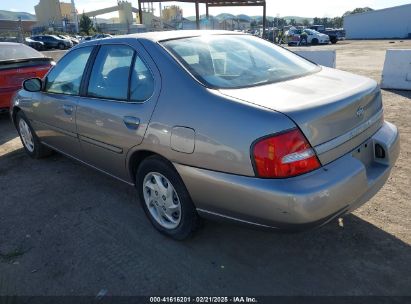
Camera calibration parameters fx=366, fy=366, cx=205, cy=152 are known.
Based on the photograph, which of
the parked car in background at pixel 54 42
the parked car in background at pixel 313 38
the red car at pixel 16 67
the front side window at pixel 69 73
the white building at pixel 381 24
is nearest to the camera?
the front side window at pixel 69 73

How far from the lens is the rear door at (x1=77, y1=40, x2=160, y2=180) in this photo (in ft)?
9.50

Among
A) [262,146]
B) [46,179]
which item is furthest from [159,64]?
[46,179]

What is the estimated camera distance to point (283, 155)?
2.17 meters

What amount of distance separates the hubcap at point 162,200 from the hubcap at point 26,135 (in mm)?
2794

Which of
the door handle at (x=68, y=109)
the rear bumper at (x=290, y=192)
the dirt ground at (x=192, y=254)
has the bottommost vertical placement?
the dirt ground at (x=192, y=254)

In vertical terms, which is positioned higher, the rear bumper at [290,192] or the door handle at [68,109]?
the door handle at [68,109]

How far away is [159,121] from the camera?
2.69 m

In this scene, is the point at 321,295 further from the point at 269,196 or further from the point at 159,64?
the point at 159,64

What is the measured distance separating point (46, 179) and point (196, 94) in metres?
2.86

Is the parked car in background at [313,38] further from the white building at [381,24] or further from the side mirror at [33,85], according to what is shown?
the side mirror at [33,85]

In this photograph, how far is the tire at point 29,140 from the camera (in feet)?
16.4

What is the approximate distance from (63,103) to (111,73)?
87 centimetres

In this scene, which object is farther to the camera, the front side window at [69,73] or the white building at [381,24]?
the white building at [381,24]

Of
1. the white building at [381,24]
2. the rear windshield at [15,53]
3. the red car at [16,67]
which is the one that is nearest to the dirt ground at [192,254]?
the red car at [16,67]
